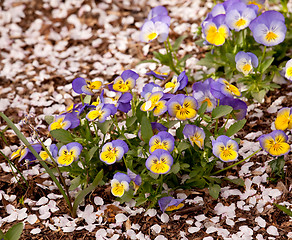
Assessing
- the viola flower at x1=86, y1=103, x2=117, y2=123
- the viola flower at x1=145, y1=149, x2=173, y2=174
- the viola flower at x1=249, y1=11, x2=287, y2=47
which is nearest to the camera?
the viola flower at x1=145, y1=149, x2=173, y2=174

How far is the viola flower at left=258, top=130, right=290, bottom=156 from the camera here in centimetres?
182

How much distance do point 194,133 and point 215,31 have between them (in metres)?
0.69

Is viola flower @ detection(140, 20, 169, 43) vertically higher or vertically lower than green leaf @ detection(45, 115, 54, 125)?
higher

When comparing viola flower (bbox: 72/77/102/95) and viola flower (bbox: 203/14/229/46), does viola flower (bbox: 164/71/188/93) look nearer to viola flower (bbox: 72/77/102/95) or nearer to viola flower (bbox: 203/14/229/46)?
viola flower (bbox: 72/77/102/95)

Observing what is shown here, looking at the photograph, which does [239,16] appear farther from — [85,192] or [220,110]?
[85,192]

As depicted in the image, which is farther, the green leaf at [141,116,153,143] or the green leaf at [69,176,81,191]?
the green leaf at [69,176,81,191]

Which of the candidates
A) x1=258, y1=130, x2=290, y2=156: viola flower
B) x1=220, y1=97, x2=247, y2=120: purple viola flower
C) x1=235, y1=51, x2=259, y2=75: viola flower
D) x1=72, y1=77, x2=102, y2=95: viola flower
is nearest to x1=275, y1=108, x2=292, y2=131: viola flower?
x1=258, y1=130, x2=290, y2=156: viola flower

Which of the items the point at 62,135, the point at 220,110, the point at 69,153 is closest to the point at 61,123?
the point at 62,135

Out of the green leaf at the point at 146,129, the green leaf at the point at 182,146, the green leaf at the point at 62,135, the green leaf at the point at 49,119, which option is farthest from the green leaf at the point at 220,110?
the green leaf at the point at 49,119

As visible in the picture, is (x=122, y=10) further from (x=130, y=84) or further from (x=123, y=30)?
(x=130, y=84)

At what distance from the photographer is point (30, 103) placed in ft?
8.88

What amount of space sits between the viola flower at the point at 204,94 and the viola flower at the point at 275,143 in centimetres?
28

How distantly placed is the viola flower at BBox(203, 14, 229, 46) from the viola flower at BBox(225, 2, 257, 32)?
4 cm

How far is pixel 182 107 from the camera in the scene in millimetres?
1808
